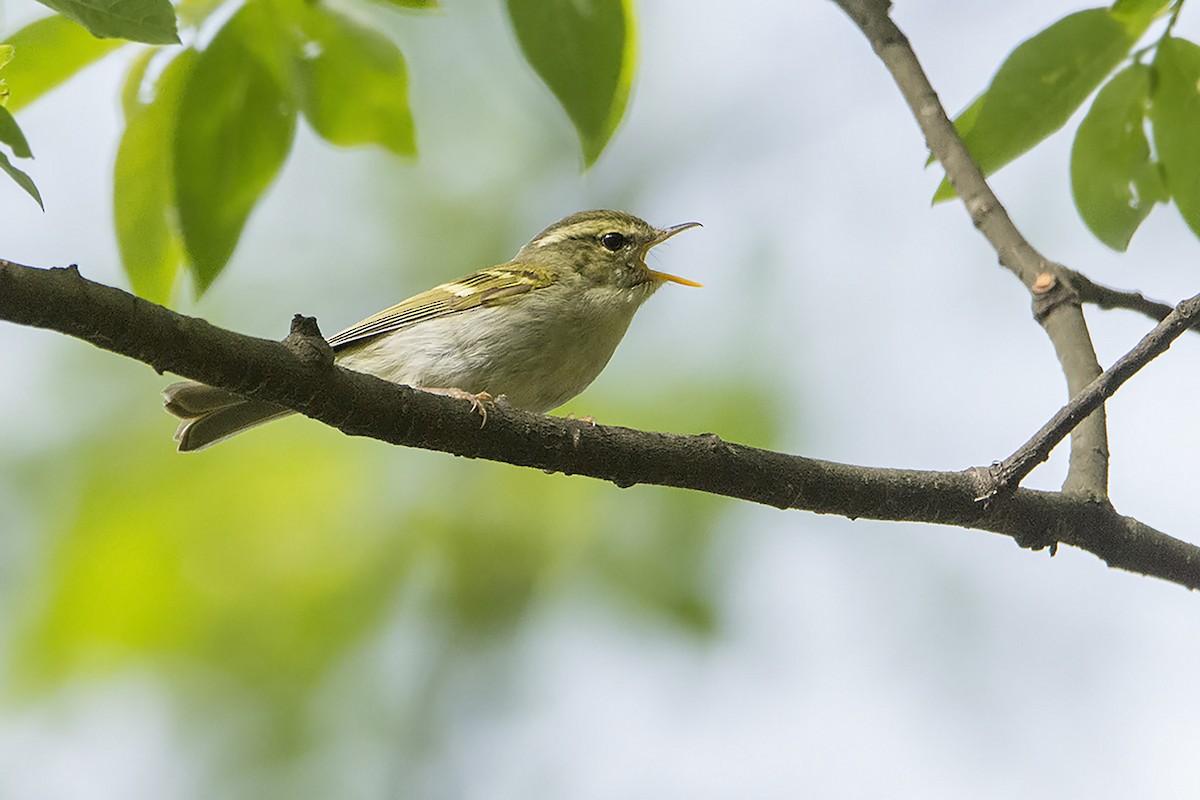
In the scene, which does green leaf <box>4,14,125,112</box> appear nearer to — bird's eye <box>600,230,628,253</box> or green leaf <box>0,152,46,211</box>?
green leaf <box>0,152,46,211</box>

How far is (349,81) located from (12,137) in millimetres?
1145

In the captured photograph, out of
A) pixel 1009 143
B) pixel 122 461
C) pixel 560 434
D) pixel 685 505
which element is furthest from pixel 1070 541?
pixel 122 461

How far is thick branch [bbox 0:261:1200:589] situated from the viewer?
1.91 m

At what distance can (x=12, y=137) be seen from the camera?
178cm

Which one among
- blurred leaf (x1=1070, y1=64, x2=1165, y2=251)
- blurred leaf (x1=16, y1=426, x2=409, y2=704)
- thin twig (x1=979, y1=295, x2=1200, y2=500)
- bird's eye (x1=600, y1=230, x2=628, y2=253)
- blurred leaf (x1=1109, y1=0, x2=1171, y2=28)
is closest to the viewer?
thin twig (x1=979, y1=295, x2=1200, y2=500)

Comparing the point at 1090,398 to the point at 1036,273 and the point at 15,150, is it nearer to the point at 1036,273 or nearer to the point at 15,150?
the point at 1036,273

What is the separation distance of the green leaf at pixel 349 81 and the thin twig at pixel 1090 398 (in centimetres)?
161

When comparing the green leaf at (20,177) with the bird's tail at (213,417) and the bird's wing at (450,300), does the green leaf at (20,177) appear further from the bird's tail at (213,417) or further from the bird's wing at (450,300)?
the bird's wing at (450,300)

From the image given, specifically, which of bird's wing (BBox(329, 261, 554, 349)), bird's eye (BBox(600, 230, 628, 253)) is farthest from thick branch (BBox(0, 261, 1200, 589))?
bird's eye (BBox(600, 230, 628, 253))

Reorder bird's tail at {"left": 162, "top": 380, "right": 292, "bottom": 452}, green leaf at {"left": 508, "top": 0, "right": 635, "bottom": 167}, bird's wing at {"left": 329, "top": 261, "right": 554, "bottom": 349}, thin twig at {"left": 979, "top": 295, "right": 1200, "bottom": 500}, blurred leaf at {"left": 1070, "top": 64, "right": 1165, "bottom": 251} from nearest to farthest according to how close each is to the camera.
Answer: green leaf at {"left": 508, "top": 0, "right": 635, "bottom": 167} < thin twig at {"left": 979, "top": 295, "right": 1200, "bottom": 500} < blurred leaf at {"left": 1070, "top": 64, "right": 1165, "bottom": 251} < bird's tail at {"left": 162, "top": 380, "right": 292, "bottom": 452} < bird's wing at {"left": 329, "top": 261, "right": 554, "bottom": 349}

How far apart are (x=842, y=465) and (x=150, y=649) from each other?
513 cm

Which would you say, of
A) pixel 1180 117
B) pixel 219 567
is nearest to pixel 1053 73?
pixel 1180 117

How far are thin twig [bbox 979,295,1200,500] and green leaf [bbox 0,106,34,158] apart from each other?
2.04 meters

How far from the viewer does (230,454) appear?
725cm
